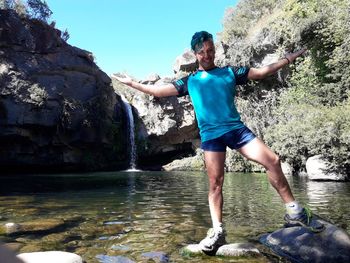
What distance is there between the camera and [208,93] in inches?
158

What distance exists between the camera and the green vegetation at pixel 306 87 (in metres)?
15.5

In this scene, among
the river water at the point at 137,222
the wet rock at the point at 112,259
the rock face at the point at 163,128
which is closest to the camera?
the wet rock at the point at 112,259

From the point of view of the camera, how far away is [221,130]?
13.0 feet

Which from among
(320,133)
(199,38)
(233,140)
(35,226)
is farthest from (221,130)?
(320,133)

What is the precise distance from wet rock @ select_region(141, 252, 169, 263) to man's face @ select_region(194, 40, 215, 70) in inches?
79.1

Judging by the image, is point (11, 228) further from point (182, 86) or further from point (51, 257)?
point (182, 86)

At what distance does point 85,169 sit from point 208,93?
1096 inches

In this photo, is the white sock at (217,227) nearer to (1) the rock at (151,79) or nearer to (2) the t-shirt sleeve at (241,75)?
(2) the t-shirt sleeve at (241,75)

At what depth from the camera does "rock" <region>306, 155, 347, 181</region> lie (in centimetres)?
1585

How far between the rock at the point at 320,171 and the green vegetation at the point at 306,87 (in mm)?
282

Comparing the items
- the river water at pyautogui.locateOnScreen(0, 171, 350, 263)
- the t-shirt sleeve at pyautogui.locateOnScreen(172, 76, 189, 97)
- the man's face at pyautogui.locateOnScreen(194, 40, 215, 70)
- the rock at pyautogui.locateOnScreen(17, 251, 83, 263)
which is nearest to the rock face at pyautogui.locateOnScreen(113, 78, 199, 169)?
the river water at pyautogui.locateOnScreen(0, 171, 350, 263)

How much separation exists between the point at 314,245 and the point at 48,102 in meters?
25.5

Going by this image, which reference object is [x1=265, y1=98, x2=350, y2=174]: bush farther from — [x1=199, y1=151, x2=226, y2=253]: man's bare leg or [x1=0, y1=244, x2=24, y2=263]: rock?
[x1=0, y1=244, x2=24, y2=263]: rock

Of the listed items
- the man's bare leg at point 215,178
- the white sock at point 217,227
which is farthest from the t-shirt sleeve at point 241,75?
the white sock at point 217,227
